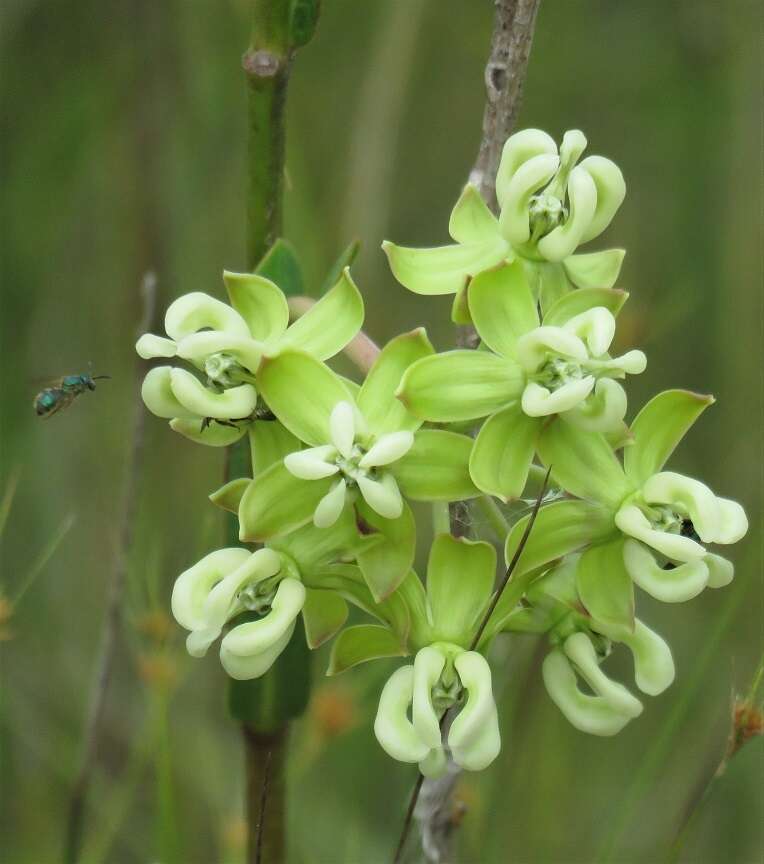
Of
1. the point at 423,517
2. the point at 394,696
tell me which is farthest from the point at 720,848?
the point at 394,696

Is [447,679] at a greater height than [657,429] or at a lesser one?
lesser

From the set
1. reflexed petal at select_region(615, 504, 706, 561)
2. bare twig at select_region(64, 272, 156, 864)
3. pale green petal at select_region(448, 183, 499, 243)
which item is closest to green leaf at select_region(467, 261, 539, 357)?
pale green petal at select_region(448, 183, 499, 243)

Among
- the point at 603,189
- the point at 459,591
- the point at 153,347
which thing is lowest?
the point at 459,591

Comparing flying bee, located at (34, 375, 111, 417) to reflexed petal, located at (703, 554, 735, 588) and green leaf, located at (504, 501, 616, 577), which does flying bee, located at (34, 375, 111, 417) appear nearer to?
green leaf, located at (504, 501, 616, 577)

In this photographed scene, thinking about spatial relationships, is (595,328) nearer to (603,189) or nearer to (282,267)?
(603,189)

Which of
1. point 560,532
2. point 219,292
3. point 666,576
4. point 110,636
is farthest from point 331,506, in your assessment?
point 219,292

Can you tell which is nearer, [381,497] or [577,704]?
[381,497]
